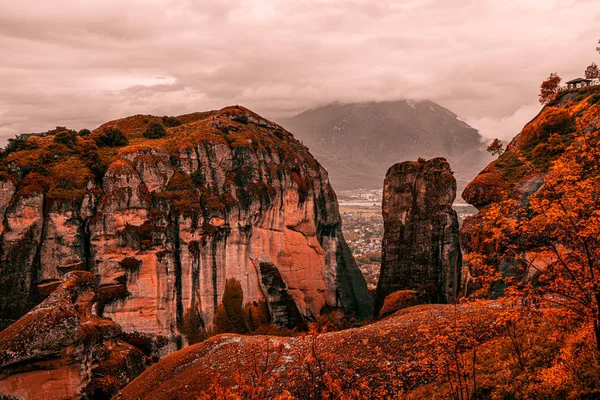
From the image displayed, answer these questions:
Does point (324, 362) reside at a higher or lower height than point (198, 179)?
lower

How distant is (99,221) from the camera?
4834 centimetres

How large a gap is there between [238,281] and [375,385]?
1493 inches

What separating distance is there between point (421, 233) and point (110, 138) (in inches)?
1846

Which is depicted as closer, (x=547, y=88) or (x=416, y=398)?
(x=416, y=398)

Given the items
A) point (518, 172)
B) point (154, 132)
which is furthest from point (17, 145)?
point (518, 172)

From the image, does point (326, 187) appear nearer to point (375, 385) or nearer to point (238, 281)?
point (238, 281)

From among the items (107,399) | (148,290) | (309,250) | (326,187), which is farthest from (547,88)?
(107,399)

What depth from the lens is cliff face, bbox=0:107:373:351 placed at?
4588 centimetres

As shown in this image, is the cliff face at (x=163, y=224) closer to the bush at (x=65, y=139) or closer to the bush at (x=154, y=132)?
the bush at (x=65, y=139)

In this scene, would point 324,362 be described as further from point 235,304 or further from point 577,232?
point 235,304

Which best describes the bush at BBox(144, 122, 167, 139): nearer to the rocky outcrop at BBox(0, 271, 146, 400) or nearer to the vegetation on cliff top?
the vegetation on cliff top

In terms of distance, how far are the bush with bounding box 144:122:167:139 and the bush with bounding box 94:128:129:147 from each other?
16.8ft

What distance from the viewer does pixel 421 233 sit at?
5450 centimetres

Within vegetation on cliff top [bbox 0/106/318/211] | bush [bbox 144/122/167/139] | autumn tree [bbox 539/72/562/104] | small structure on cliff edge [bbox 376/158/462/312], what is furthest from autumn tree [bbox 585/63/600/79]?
bush [bbox 144/122/167/139]
